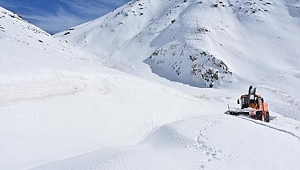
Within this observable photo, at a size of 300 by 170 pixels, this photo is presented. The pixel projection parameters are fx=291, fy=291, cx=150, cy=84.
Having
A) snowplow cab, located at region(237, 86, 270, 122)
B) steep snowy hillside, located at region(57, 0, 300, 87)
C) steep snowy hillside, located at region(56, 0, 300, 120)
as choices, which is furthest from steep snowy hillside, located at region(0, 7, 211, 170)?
steep snowy hillside, located at region(57, 0, 300, 87)

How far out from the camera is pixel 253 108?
52.0 feet

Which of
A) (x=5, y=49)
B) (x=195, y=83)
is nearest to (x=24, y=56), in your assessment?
(x=5, y=49)

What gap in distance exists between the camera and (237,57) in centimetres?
3419

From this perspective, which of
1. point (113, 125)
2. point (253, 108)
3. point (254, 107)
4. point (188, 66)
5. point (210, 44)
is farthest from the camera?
point (210, 44)

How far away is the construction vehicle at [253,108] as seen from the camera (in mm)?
14984

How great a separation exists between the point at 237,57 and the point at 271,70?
4.38 meters

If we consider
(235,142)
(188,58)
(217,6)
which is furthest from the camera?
(217,6)

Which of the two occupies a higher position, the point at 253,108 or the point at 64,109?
the point at 64,109

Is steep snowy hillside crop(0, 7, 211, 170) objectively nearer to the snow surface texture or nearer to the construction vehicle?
the snow surface texture

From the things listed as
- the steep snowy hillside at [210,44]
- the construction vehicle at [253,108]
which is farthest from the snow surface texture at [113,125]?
the steep snowy hillside at [210,44]

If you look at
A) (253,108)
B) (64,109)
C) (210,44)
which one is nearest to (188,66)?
(210,44)

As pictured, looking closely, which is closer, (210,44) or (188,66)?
(188,66)

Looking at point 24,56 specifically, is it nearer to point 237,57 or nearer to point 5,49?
point 5,49

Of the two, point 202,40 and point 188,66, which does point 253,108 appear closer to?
point 188,66
